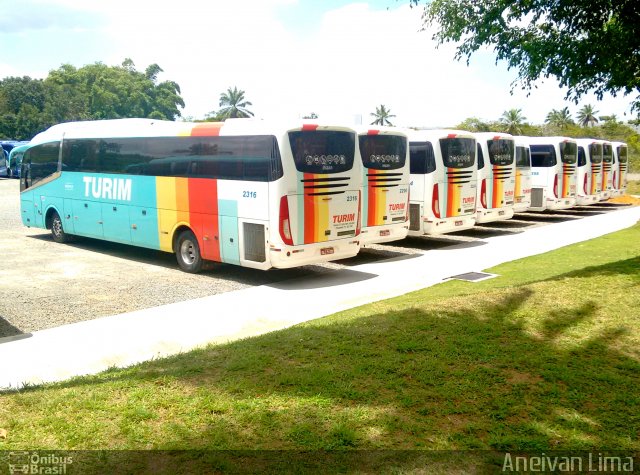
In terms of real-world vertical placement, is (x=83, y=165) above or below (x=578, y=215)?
above

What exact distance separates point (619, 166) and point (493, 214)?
11.7 m

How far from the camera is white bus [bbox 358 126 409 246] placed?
1427 cm

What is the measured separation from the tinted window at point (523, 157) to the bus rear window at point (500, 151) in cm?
239

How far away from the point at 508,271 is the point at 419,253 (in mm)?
3630

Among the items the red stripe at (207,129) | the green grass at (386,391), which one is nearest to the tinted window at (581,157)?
the red stripe at (207,129)

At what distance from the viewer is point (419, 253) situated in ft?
52.3

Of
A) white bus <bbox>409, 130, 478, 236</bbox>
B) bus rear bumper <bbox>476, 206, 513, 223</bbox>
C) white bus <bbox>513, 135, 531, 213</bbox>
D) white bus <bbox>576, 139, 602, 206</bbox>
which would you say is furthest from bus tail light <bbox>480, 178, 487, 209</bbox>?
white bus <bbox>576, 139, 602, 206</bbox>

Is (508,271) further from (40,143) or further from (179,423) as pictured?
(40,143)

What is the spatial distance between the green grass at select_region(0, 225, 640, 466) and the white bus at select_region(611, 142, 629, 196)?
2149 cm

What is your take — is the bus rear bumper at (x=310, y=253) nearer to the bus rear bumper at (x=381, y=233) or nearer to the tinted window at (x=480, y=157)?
the bus rear bumper at (x=381, y=233)

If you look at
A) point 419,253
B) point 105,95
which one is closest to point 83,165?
point 419,253

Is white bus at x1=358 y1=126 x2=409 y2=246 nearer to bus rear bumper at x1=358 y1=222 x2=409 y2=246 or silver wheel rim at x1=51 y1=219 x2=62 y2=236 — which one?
bus rear bumper at x1=358 y1=222 x2=409 y2=246

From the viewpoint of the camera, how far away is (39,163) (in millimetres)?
17938

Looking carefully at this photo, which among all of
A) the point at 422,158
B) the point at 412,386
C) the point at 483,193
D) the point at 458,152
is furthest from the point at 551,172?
→ the point at 412,386
